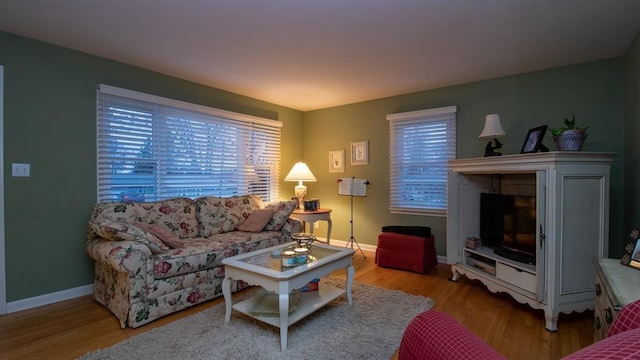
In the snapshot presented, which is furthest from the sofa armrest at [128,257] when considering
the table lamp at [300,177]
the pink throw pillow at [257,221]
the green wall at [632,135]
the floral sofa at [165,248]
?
the green wall at [632,135]

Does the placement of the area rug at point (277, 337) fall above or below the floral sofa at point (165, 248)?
below

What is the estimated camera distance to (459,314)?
2.55 m

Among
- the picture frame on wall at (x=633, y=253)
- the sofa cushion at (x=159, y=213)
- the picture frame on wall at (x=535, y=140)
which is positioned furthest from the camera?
the sofa cushion at (x=159, y=213)

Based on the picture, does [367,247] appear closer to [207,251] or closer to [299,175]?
[299,175]

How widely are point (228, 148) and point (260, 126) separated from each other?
641 mm

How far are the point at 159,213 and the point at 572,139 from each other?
377 cm

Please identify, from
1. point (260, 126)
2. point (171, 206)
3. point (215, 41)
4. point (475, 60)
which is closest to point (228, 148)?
point (260, 126)

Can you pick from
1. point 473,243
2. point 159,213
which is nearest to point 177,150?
point 159,213

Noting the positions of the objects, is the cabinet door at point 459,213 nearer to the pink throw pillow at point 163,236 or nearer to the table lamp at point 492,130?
the table lamp at point 492,130

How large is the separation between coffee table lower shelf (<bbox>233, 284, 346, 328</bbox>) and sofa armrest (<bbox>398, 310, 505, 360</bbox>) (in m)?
1.15

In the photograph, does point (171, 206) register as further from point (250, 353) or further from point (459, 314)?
point (459, 314)

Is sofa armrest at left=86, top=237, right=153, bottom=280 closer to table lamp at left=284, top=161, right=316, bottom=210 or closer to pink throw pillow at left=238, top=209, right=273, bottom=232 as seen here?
pink throw pillow at left=238, top=209, right=273, bottom=232

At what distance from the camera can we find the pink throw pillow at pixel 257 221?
3585 mm

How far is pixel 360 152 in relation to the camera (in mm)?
4742
